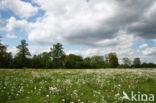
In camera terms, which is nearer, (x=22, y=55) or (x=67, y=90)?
(x=67, y=90)

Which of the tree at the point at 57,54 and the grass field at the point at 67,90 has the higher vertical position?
the tree at the point at 57,54

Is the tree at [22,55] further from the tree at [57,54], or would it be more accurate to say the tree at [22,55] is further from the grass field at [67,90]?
the grass field at [67,90]

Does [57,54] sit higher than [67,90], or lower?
higher

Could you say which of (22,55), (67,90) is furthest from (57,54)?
(67,90)

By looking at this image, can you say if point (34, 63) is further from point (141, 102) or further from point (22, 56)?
point (141, 102)

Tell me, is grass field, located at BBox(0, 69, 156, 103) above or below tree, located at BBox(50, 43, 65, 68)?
below

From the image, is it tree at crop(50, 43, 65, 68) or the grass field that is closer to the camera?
the grass field

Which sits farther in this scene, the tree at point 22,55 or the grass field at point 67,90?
the tree at point 22,55

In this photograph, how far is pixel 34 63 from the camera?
7438 cm

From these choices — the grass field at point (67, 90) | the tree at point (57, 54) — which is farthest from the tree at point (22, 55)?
the grass field at point (67, 90)

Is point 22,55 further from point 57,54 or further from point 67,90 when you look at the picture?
point 67,90

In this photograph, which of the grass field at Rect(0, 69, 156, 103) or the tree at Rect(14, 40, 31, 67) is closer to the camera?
the grass field at Rect(0, 69, 156, 103)

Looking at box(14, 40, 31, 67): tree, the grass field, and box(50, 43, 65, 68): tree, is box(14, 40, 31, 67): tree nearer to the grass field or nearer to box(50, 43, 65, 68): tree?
box(50, 43, 65, 68): tree

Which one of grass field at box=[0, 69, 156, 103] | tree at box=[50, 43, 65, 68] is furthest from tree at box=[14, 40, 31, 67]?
grass field at box=[0, 69, 156, 103]
